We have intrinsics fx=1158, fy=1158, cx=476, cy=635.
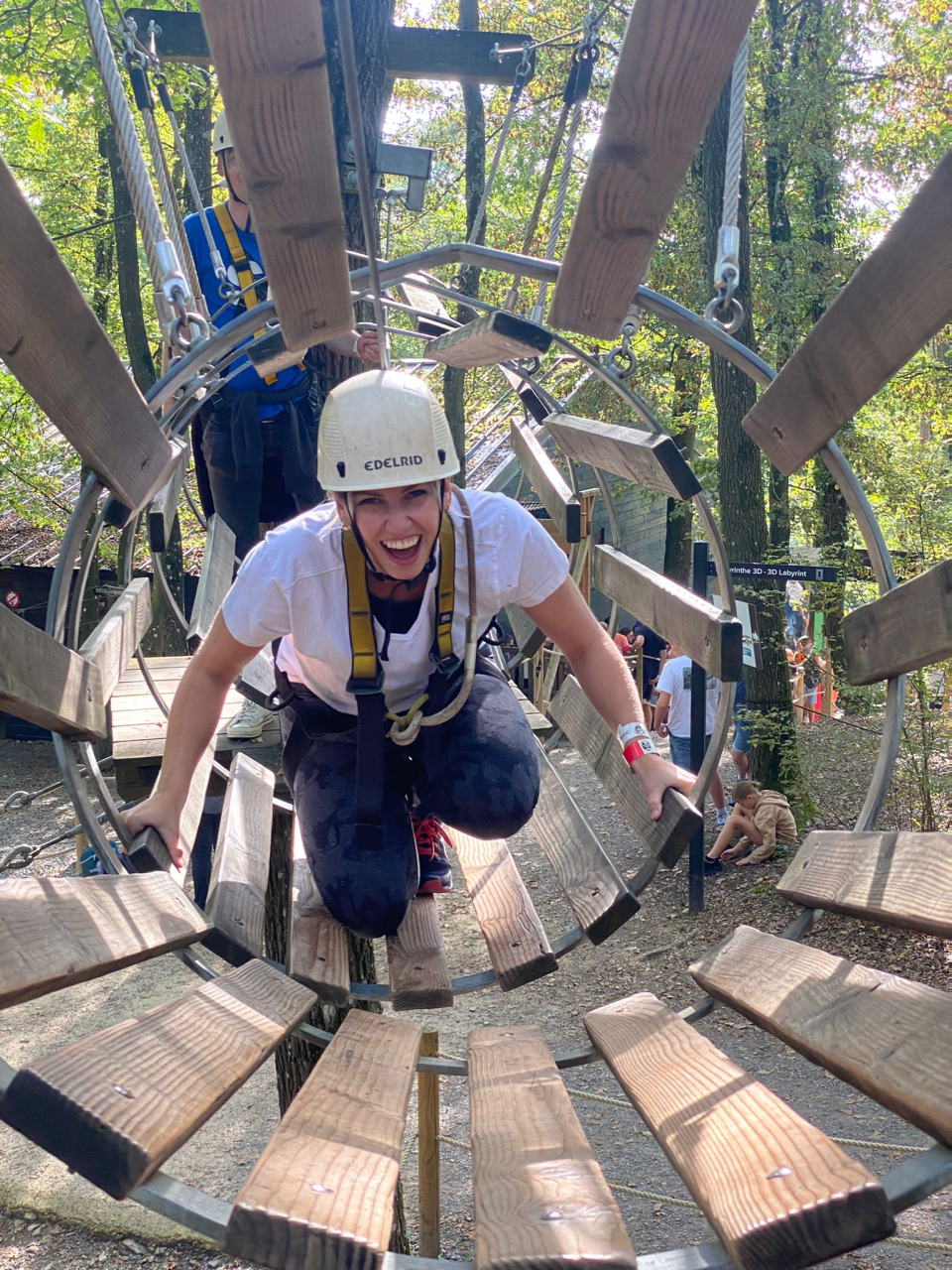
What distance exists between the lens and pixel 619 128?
2.32 meters

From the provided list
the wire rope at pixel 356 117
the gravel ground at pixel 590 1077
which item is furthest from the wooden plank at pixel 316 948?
the gravel ground at pixel 590 1077

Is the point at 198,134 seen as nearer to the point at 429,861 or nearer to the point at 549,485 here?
the point at 549,485

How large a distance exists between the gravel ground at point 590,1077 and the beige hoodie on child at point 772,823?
0.42 feet

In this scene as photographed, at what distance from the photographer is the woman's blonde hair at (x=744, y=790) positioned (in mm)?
8352

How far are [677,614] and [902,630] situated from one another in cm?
87

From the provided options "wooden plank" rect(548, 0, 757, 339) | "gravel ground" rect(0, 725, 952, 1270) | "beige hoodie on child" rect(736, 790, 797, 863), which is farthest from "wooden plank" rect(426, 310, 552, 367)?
"beige hoodie on child" rect(736, 790, 797, 863)

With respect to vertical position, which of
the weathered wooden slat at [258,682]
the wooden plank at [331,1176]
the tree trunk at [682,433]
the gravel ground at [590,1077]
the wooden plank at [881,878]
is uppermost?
the tree trunk at [682,433]

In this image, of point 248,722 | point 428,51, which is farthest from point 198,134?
point 248,722

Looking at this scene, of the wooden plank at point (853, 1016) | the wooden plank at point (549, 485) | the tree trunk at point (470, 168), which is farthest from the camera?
the tree trunk at point (470, 168)

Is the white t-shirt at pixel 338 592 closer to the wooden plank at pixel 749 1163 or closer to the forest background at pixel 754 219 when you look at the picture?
the wooden plank at pixel 749 1163

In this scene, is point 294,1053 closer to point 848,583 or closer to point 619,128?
point 619,128

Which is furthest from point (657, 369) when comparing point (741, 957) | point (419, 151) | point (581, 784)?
point (741, 957)

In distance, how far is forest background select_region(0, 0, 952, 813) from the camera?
8836mm

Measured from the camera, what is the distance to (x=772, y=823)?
8.39 meters
